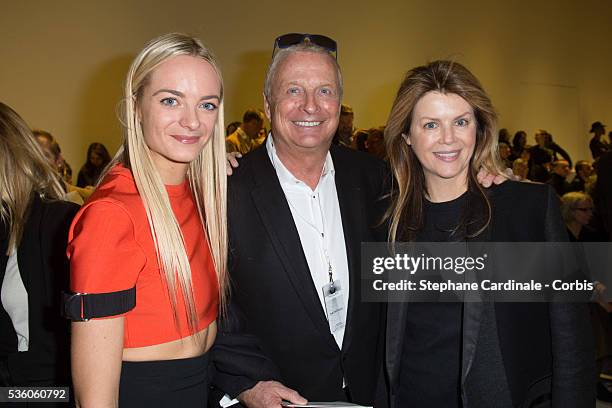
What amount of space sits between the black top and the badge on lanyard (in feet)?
0.92

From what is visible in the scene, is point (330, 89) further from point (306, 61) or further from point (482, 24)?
point (482, 24)

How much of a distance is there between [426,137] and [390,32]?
10.1 m

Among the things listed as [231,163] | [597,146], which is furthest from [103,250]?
[597,146]

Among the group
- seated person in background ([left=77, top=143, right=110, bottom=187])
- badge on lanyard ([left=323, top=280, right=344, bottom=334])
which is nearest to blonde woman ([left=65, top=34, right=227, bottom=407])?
badge on lanyard ([left=323, top=280, right=344, bottom=334])

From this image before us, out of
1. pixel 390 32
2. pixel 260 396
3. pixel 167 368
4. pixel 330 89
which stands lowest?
pixel 260 396

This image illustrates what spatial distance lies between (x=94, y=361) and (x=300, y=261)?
96 centimetres

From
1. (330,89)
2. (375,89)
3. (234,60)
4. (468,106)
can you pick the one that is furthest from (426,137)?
(375,89)

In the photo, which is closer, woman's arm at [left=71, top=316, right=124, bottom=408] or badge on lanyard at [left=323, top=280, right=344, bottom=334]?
woman's arm at [left=71, top=316, right=124, bottom=408]

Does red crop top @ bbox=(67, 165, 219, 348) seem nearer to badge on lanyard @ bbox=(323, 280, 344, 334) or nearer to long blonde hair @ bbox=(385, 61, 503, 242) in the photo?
badge on lanyard @ bbox=(323, 280, 344, 334)

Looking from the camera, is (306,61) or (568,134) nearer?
(306,61)

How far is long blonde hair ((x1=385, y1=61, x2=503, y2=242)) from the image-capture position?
2338 millimetres

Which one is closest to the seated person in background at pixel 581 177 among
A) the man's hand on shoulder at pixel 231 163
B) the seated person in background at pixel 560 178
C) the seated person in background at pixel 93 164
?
the seated person in background at pixel 560 178

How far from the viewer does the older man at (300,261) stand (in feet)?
7.77

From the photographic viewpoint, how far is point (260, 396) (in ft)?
7.39
